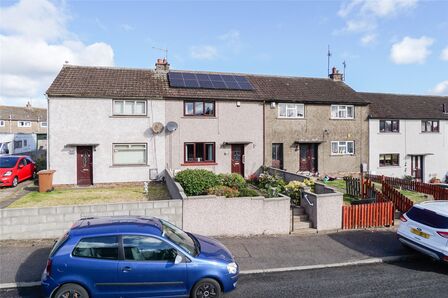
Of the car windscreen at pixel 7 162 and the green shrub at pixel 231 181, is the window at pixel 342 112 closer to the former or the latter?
the green shrub at pixel 231 181

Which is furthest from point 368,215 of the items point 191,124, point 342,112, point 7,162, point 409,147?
point 7,162

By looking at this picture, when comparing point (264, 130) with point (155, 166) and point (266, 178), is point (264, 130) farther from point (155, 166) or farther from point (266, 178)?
point (155, 166)

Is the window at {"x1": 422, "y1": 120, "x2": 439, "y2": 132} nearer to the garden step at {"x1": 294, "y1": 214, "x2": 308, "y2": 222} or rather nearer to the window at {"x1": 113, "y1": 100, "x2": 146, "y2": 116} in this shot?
the garden step at {"x1": 294, "y1": 214, "x2": 308, "y2": 222}

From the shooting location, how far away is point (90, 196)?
44.9 ft

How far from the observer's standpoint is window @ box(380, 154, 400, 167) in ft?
74.5

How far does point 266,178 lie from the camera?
15.4 meters

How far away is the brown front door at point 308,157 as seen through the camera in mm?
20250

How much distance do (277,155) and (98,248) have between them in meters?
15.4

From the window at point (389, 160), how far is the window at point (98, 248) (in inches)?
868

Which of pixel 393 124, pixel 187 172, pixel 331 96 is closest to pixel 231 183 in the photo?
pixel 187 172

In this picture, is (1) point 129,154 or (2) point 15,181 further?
(1) point 129,154

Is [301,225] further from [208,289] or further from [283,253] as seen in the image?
[208,289]

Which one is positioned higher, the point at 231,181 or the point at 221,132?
the point at 221,132

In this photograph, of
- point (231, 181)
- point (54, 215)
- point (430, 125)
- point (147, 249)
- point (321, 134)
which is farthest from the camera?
point (430, 125)
